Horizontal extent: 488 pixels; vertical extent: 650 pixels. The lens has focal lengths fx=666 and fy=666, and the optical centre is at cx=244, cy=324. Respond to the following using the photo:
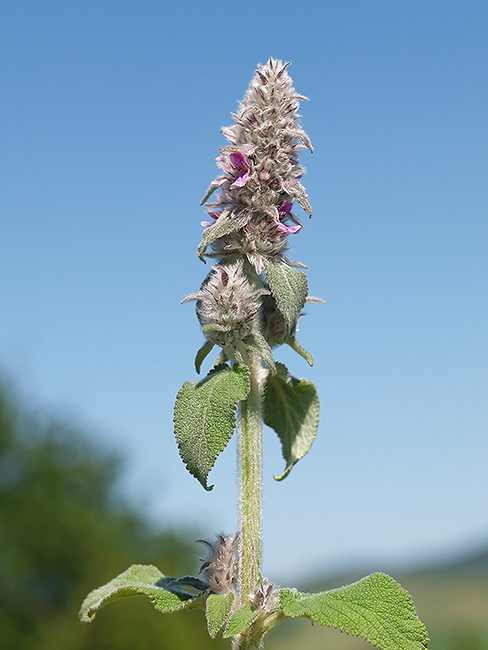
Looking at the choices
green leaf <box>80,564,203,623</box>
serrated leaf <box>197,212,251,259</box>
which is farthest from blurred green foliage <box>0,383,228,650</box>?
serrated leaf <box>197,212,251,259</box>

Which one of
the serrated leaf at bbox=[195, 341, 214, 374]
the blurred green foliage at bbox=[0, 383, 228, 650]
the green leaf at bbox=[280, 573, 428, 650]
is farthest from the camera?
the blurred green foliage at bbox=[0, 383, 228, 650]

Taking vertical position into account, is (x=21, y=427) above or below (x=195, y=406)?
above

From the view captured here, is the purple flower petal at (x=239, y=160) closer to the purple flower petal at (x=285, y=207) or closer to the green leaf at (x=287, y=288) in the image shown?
the purple flower petal at (x=285, y=207)

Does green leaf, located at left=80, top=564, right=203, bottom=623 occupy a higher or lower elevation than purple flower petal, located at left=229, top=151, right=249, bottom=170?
lower

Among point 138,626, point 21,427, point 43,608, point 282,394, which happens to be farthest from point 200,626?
point 282,394

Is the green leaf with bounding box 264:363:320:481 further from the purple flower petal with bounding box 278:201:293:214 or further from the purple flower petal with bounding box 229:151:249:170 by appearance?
the purple flower petal with bounding box 229:151:249:170

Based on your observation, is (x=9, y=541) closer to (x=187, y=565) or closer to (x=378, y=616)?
(x=187, y=565)

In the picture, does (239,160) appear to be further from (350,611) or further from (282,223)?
(350,611)
